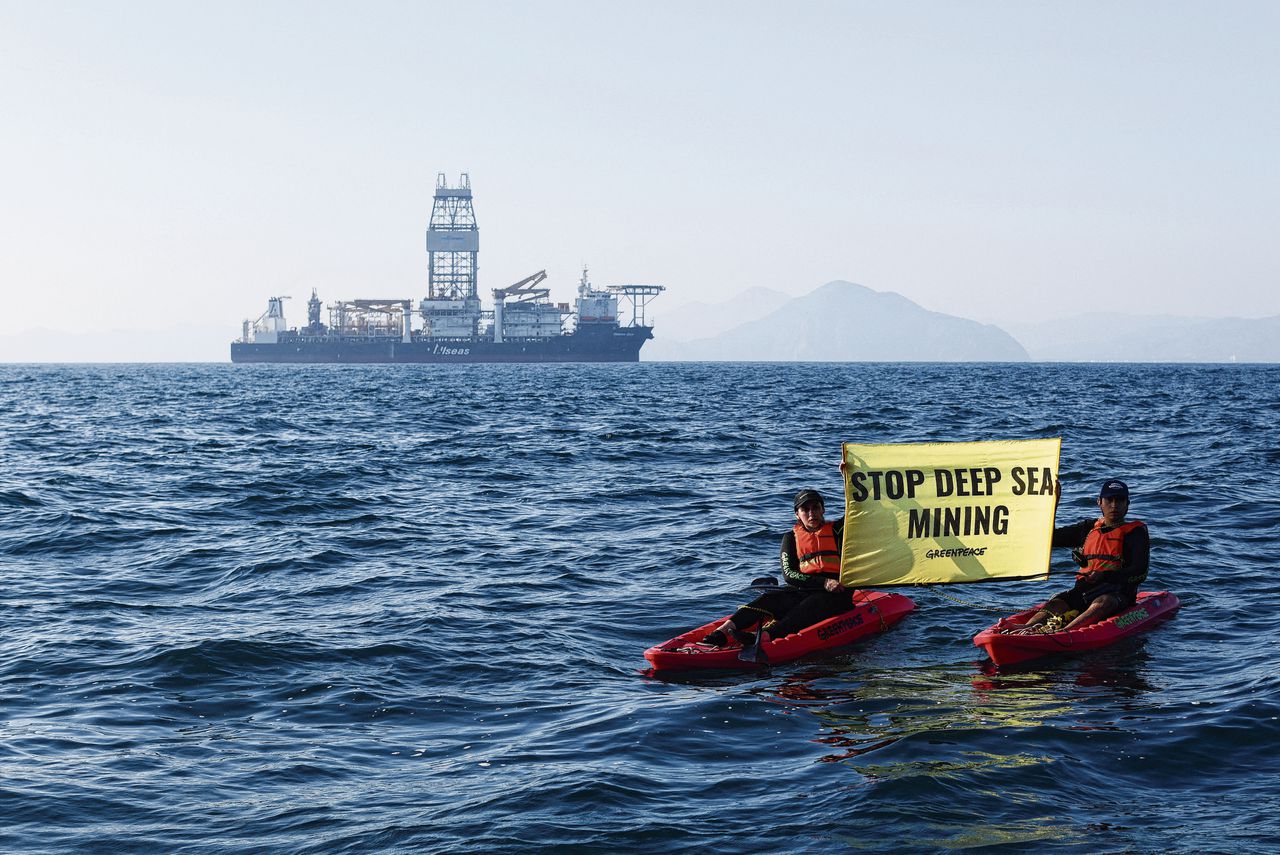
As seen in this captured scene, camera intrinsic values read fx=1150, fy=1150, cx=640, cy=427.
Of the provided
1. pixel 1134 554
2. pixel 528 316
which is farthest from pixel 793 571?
pixel 528 316

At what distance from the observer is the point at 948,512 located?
37.8ft

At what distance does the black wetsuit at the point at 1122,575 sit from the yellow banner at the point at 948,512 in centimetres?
68

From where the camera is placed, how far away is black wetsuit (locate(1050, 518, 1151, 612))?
12.2 meters

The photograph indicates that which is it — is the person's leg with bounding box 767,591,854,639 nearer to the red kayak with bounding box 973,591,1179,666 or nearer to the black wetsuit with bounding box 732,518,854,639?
the black wetsuit with bounding box 732,518,854,639

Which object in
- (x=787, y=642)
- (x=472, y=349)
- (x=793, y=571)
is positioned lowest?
(x=787, y=642)

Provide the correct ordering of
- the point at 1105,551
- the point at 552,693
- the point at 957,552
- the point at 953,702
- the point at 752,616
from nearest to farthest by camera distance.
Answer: the point at 953,702 → the point at 552,693 → the point at 957,552 → the point at 752,616 → the point at 1105,551

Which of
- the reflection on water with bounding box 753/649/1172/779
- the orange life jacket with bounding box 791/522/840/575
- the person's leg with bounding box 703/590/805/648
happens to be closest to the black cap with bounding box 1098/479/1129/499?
the reflection on water with bounding box 753/649/1172/779

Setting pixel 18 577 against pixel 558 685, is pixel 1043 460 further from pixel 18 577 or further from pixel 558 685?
pixel 18 577

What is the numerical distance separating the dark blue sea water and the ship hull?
145700 mm

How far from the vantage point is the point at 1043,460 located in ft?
38.3

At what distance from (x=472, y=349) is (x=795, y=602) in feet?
530

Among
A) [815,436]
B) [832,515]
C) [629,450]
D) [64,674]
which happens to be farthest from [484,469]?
[64,674]

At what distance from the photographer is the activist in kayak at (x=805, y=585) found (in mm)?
11875

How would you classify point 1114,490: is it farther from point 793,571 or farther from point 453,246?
point 453,246
